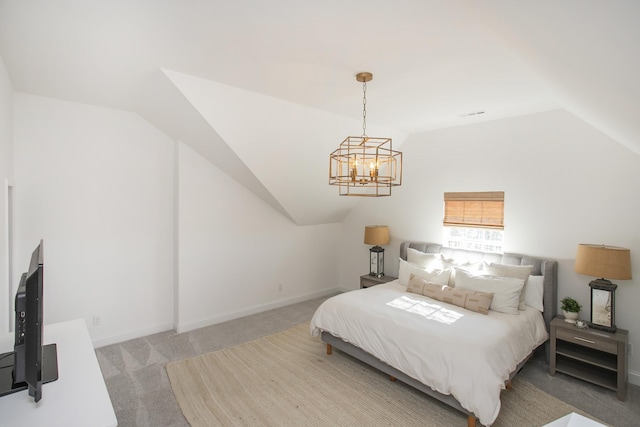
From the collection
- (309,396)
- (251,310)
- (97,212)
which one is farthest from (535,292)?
(97,212)

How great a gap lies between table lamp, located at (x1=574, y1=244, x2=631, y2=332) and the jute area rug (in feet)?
2.92

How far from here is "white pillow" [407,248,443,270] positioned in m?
4.03

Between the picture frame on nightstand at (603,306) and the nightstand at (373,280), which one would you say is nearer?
the picture frame on nightstand at (603,306)

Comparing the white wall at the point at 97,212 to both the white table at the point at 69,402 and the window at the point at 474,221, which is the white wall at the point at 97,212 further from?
the window at the point at 474,221

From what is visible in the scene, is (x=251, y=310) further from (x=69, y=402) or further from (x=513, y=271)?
(x=513, y=271)

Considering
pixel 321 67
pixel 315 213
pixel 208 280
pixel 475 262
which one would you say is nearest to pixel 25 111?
pixel 208 280

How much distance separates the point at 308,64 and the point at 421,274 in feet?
8.94

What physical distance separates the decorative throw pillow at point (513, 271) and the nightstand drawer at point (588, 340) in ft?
1.26

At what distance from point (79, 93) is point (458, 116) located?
4053 millimetres

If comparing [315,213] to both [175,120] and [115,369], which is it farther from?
[115,369]

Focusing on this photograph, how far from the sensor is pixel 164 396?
8.83 feet

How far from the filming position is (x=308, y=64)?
237cm

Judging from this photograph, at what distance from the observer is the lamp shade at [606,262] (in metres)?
2.73

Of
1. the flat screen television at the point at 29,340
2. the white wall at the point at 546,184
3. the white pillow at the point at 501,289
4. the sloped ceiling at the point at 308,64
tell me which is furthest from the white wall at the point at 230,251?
the white pillow at the point at 501,289
